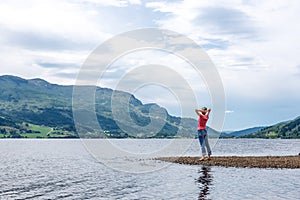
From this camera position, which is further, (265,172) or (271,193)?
(265,172)

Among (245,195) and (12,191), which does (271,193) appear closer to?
(245,195)

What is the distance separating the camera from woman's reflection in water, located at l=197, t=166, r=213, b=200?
106 ft

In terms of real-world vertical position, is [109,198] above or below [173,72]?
below

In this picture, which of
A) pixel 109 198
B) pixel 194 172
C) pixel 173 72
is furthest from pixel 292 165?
pixel 109 198

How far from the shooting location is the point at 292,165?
51.0 meters

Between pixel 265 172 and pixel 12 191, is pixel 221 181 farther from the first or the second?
pixel 12 191

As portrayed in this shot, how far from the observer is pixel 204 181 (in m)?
39.6

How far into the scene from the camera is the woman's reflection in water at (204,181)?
3235 centimetres

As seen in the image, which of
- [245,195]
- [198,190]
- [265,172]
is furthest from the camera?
[265,172]

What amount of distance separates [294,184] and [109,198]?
17.2 m

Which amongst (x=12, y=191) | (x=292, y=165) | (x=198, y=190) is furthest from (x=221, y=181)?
(x=12, y=191)

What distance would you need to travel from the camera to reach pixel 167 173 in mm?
47688

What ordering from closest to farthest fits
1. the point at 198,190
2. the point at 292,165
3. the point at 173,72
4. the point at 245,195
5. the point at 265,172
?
the point at 245,195 < the point at 198,190 < the point at 173,72 < the point at 265,172 < the point at 292,165

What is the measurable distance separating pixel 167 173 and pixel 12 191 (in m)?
18.3
